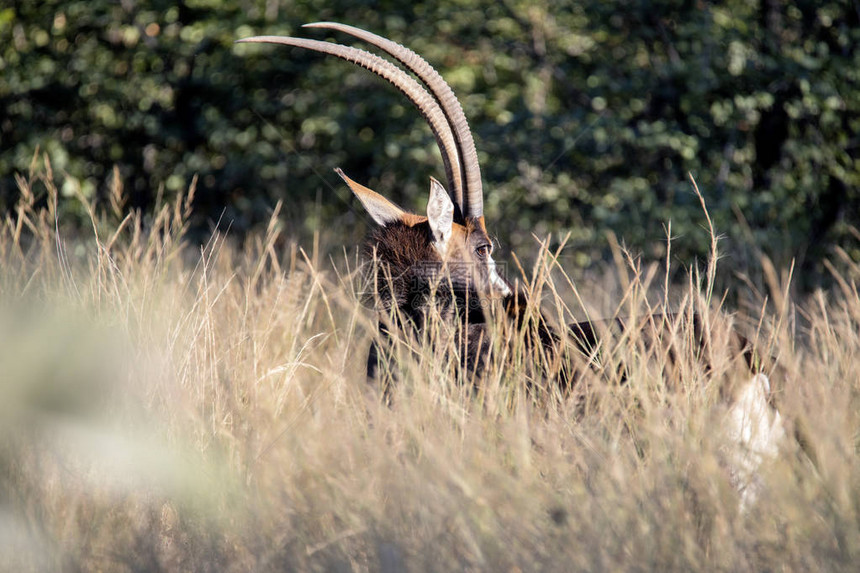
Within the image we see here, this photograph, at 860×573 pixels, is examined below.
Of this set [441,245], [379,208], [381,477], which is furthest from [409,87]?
[381,477]

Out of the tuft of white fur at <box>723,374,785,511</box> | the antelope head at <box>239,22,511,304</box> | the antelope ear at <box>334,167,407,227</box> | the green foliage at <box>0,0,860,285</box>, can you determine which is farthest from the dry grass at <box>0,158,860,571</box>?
the green foliage at <box>0,0,860,285</box>

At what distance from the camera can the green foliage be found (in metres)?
6.71

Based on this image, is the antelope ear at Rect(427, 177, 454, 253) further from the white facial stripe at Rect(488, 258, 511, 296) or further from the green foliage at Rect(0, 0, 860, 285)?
the green foliage at Rect(0, 0, 860, 285)

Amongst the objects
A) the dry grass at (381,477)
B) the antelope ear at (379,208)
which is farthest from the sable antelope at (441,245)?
the dry grass at (381,477)

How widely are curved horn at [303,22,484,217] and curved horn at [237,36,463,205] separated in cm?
5

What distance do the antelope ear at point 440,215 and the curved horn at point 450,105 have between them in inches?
10.1

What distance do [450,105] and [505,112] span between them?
13.4ft

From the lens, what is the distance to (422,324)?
3512mm

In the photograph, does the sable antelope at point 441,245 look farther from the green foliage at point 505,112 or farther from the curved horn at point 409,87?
the green foliage at point 505,112

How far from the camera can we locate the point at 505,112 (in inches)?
304

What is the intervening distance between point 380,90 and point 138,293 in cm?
538

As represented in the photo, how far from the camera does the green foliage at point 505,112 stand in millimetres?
6707

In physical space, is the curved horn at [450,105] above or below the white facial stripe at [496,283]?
above

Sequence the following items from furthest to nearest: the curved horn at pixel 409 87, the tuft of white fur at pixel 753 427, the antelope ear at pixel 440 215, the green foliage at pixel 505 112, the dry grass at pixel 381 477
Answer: the green foliage at pixel 505 112, the curved horn at pixel 409 87, the antelope ear at pixel 440 215, the tuft of white fur at pixel 753 427, the dry grass at pixel 381 477
